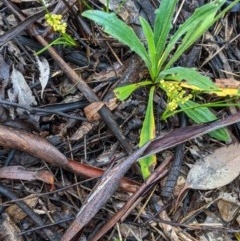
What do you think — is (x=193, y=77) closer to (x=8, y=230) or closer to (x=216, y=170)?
(x=216, y=170)

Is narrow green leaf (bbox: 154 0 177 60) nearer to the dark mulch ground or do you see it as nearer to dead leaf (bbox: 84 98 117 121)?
the dark mulch ground

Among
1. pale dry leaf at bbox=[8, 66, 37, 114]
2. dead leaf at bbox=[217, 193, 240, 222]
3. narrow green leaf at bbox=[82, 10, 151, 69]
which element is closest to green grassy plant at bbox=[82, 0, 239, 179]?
narrow green leaf at bbox=[82, 10, 151, 69]

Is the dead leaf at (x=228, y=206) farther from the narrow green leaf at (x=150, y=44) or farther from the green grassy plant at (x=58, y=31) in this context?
the green grassy plant at (x=58, y=31)

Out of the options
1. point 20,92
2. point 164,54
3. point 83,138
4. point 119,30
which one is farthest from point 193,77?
point 20,92

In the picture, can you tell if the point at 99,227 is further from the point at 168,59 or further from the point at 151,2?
the point at 151,2

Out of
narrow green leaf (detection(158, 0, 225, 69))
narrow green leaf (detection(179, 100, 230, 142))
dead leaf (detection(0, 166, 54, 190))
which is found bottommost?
narrow green leaf (detection(179, 100, 230, 142))

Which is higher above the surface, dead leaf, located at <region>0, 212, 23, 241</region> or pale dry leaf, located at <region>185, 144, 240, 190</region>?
dead leaf, located at <region>0, 212, 23, 241</region>

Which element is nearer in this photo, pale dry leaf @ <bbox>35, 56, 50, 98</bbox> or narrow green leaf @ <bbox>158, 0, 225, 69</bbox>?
narrow green leaf @ <bbox>158, 0, 225, 69</bbox>
